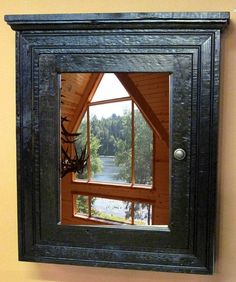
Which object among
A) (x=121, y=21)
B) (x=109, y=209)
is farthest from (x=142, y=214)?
(x=121, y=21)

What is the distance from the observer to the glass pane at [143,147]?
0.82 metres

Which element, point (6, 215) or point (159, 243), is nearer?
point (159, 243)

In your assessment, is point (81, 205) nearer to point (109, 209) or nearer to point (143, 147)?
point (109, 209)

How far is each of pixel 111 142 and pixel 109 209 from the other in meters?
0.17

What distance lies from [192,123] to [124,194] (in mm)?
237

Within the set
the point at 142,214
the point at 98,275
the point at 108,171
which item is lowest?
the point at 98,275

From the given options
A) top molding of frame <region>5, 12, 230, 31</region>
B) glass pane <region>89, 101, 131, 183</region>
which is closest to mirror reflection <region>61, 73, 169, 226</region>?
glass pane <region>89, 101, 131, 183</region>

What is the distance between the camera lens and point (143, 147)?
0.83 meters

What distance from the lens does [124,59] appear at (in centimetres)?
80

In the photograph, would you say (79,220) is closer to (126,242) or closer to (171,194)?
(126,242)

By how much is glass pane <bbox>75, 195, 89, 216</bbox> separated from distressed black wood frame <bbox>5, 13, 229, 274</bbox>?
1.6 inches

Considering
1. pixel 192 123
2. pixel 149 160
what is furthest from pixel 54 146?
pixel 192 123

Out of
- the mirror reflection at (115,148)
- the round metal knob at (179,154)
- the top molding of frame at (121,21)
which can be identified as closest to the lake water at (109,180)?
the mirror reflection at (115,148)

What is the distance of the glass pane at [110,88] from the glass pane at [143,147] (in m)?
0.05
